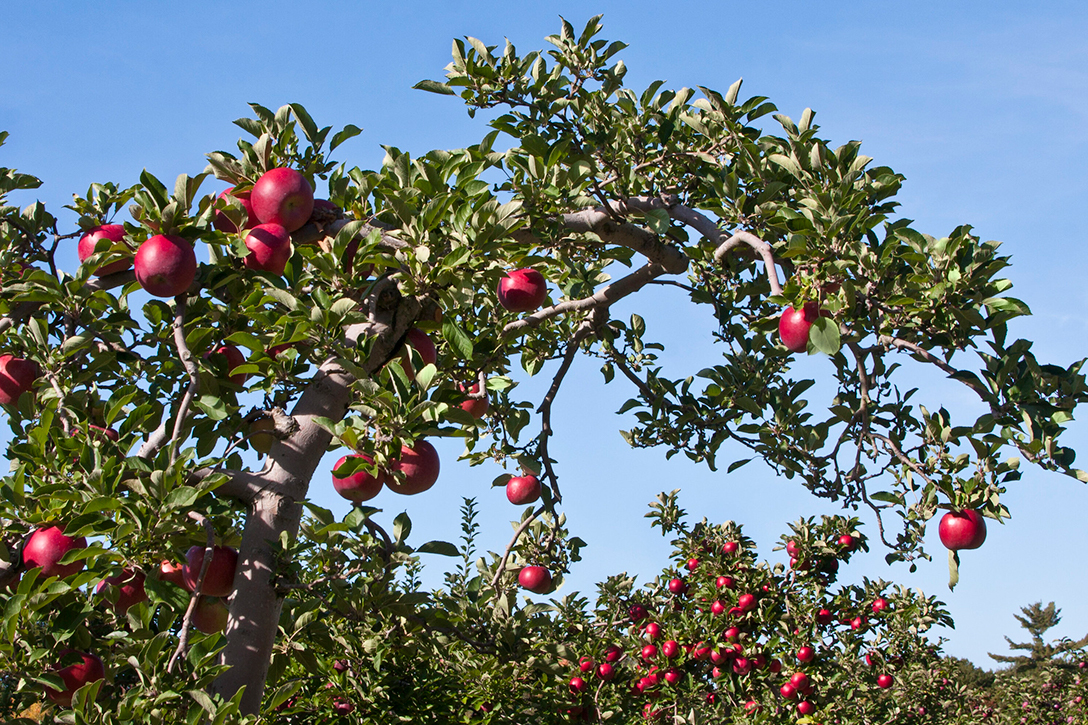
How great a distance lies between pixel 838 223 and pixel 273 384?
2115mm

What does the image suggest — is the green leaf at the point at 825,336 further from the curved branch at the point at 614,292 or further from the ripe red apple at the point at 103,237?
the ripe red apple at the point at 103,237

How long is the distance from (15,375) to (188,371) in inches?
34.1

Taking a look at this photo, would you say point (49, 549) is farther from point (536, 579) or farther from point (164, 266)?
point (536, 579)

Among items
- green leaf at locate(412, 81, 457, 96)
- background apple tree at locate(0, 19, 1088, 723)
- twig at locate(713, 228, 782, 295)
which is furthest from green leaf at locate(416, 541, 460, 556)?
green leaf at locate(412, 81, 457, 96)

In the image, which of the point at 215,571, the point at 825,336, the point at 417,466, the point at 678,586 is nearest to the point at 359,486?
the point at 417,466

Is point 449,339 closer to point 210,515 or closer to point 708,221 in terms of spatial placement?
point 210,515

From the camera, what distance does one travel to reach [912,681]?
6.70 m

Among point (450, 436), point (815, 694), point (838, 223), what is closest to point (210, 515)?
point (450, 436)

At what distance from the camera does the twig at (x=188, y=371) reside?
2207mm

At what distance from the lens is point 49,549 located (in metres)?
2.29

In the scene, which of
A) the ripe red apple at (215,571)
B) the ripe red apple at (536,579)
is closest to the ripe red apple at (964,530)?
the ripe red apple at (536,579)

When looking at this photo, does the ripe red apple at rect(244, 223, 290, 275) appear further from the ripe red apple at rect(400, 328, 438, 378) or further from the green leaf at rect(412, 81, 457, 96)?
the green leaf at rect(412, 81, 457, 96)

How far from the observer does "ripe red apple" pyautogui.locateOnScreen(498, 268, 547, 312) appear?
3047mm

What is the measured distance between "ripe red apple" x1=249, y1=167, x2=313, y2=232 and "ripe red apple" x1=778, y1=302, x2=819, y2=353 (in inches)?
67.9
